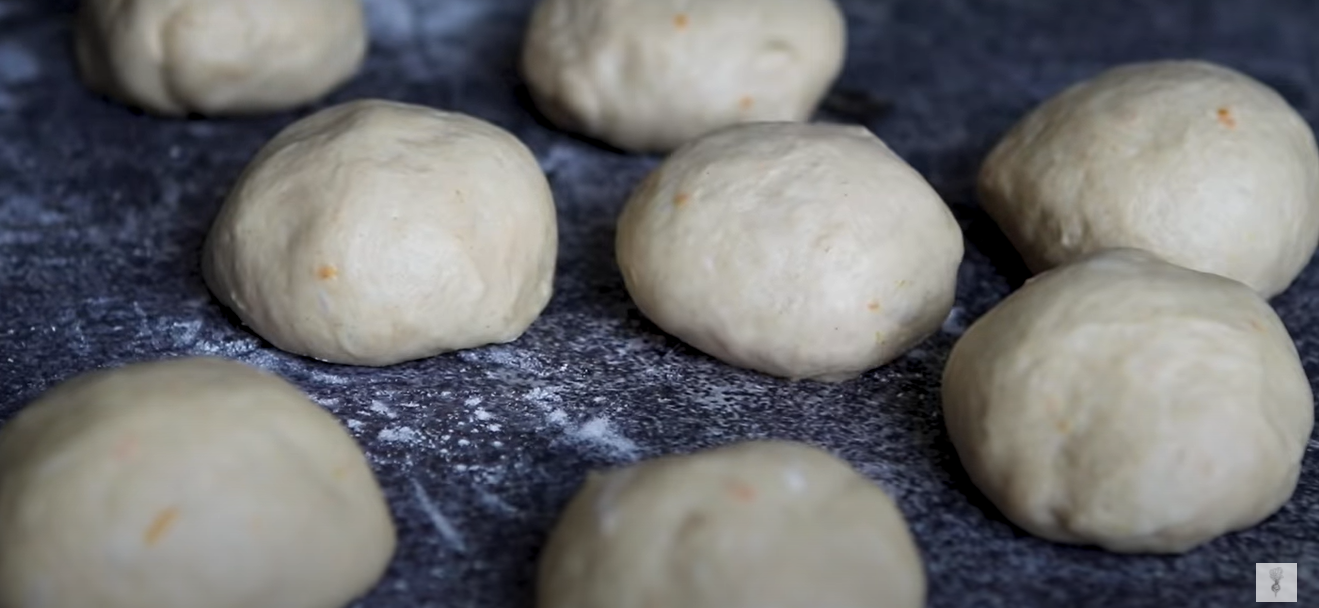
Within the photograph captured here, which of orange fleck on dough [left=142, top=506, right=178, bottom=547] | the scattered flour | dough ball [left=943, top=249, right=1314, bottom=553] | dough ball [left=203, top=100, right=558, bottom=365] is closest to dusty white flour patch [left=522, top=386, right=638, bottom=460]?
the scattered flour

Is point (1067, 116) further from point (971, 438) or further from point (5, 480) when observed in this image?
point (5, 480)

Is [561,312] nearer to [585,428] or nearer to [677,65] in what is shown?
[585,428]

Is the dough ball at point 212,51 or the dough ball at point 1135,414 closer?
the dough ball at point 1135,414

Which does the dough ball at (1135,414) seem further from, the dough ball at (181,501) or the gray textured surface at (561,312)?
the dough ball at (181,501)

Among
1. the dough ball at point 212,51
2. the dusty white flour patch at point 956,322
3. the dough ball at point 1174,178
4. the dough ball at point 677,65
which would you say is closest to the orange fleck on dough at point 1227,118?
the dough ball at point 1174,178

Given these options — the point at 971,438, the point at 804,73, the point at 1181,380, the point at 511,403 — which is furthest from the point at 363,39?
the point at 1181,380

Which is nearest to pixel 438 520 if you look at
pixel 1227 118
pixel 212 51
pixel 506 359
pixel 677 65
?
pixel 506 359

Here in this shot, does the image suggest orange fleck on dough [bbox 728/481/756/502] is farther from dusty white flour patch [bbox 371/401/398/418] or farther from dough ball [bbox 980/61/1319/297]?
dough ball [bbox 980/61/1319/297]
